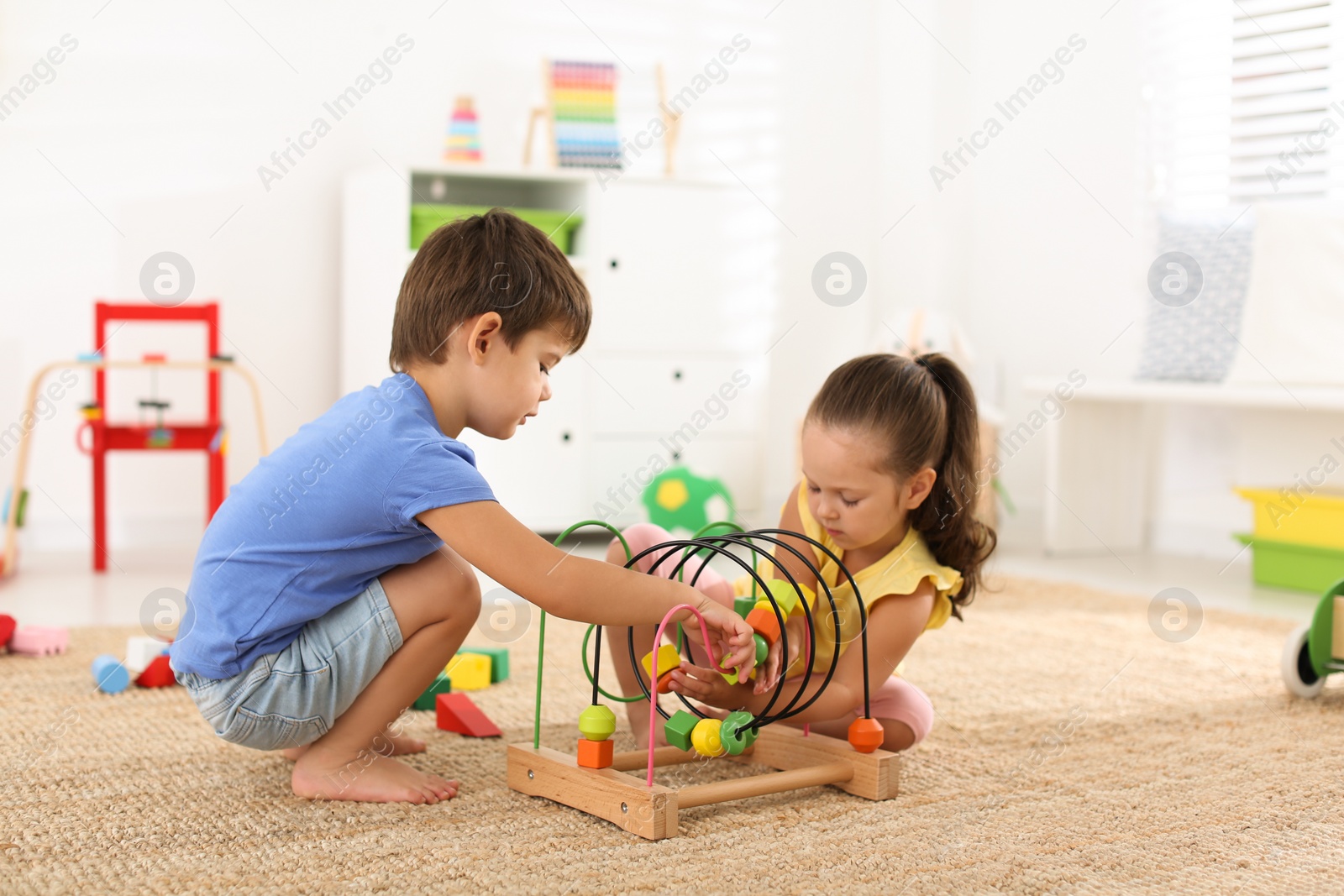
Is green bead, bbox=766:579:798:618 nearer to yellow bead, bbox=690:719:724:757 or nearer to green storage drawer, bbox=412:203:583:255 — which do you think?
yellow bead, bbox=690:719:724:757

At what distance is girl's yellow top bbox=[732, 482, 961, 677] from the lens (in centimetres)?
119

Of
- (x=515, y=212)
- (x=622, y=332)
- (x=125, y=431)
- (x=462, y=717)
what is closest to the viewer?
(x=462, y=717)

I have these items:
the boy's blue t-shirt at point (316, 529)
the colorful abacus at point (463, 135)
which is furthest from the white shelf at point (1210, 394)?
the boy's blue t-shirt at point (316, 529)

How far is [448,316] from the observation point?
1.09m

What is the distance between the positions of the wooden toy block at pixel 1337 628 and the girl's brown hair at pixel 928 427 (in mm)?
555

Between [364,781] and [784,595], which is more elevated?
[784,595]

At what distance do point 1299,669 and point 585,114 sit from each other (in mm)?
2106

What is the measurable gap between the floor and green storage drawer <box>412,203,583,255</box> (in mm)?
748

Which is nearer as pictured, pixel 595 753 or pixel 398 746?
pixel 595 753

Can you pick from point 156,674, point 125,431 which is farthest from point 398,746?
point 125,431

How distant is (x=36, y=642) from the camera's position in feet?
5.69

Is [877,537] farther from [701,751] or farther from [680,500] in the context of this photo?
[680,500]

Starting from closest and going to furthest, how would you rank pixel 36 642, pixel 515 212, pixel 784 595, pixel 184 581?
pixel 784 595, pixel 36 642, pixel 184 581, pixel 515 212

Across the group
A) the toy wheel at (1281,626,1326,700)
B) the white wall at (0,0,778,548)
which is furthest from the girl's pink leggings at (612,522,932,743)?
the white wall at (0,0,778,548)
